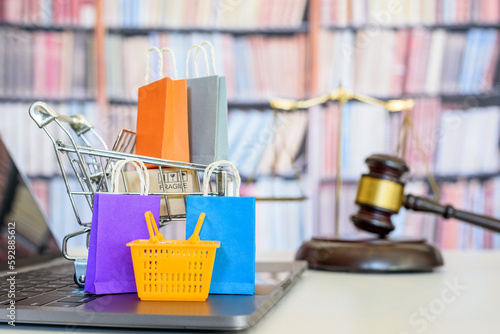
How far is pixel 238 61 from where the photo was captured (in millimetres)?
3174

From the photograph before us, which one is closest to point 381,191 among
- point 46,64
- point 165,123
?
point 165,123

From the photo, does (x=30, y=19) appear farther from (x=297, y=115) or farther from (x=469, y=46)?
(x=469, y=46)

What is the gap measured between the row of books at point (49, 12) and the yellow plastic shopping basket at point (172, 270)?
2913 mm

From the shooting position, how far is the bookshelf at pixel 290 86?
3051mm

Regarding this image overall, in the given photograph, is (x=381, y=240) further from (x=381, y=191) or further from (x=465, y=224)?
(x=465, y=224)

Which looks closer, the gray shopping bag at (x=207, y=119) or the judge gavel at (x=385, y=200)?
the gray shopping bag at (x=207, y=119)

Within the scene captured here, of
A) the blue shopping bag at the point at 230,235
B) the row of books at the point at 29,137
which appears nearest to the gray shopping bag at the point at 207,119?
the blue shopping bag at the point at 230,235

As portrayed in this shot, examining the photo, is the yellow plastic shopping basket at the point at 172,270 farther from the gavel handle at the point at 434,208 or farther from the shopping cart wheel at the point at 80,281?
the gavel handle at the point at 434,208

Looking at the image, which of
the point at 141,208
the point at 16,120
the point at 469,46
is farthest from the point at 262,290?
the point at 16,120

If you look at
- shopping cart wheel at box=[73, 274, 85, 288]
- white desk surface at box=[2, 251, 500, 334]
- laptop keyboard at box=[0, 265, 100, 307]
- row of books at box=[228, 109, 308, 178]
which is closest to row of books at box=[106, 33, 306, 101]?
row of books at box=[228, 109, 308, 178]

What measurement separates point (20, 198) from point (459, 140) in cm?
249

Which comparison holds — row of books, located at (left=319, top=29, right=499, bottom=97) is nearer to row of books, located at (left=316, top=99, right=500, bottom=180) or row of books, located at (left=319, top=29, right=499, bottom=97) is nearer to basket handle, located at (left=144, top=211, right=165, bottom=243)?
row of books, located at (left=316, top=99, right=500, bottom=180)

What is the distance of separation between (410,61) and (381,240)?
206 centimetres

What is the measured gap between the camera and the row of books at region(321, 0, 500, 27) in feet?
9.95
